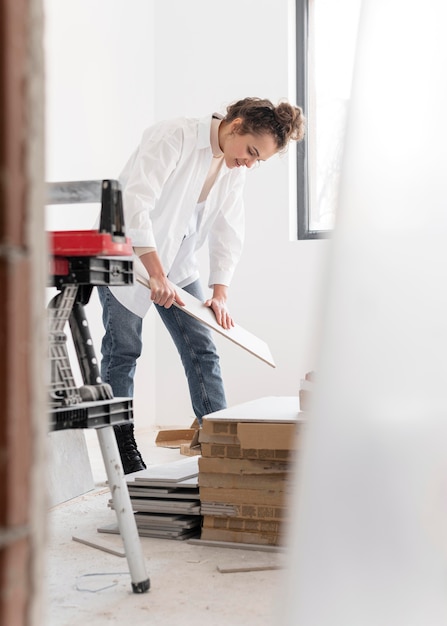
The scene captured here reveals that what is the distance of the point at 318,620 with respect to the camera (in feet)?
2.41

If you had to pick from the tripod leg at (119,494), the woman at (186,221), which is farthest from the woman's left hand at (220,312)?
the tripod leg at (119,494)

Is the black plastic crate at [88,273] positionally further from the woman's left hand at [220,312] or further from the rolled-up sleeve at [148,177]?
the woman's left hand at [220,312]

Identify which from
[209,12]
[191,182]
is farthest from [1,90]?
[209,12]

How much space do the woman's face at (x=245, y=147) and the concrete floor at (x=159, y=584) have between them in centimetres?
106

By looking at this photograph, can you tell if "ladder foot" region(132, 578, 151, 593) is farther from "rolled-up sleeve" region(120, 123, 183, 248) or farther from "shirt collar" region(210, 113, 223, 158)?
"shirt collar" region(210, 113, 223, 158)

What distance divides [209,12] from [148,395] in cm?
197

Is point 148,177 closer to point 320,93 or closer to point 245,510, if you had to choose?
point 245,510

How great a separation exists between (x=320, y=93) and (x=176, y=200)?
1.87m

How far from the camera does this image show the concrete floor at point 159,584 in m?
1.29

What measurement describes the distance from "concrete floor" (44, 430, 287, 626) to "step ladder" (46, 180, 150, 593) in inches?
3.2

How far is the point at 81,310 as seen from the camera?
4.48 feet

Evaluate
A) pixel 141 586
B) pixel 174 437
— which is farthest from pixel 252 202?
pixel 141 586

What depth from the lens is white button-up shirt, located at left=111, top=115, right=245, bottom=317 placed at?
2.18 meters

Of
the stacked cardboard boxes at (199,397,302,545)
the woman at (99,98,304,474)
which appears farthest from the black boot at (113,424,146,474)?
the stacked cardboard boxes at (199,397,302,545)
